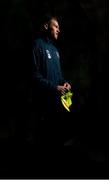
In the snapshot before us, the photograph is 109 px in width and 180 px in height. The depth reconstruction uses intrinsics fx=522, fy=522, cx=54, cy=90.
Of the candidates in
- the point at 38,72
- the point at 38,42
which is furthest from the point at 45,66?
the point at 38,42

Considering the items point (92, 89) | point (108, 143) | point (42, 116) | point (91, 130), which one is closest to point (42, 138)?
point (42, 116)

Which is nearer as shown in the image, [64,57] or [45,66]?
[45,66]

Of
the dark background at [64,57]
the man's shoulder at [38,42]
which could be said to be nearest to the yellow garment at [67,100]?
the man's shoulder at [38,42]

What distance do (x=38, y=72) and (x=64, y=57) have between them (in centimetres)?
578

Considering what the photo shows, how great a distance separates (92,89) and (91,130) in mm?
2491

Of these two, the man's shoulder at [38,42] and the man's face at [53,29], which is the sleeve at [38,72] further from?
the man's face at [53,29]

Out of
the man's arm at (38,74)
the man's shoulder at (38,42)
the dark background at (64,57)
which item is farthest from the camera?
the dark background at (64,57)

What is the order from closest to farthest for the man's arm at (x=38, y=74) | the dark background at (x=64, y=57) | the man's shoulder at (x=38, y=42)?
the man's arm at (x=38, y=74) → the man's shoulder at (x=38, y=42) → the dark background at (x=64, y=57)

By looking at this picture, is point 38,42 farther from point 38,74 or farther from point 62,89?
point 62,89

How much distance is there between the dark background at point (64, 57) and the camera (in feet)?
23.1

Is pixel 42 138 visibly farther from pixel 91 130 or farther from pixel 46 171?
pixel 91 130

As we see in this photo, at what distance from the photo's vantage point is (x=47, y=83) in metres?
3.45

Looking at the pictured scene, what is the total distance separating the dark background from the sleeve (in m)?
2.57

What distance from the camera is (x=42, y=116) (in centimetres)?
358
